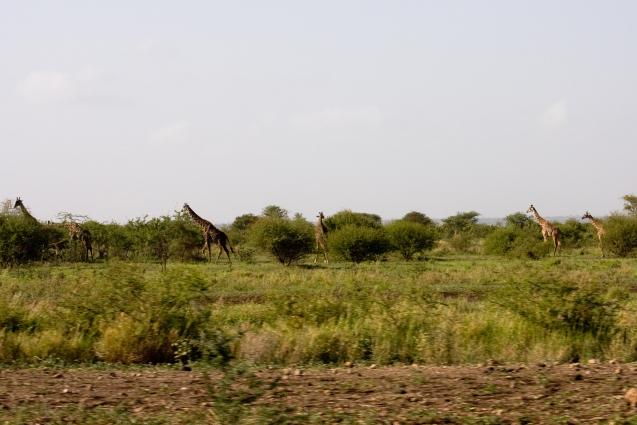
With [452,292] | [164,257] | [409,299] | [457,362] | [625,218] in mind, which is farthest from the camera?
[625,218]

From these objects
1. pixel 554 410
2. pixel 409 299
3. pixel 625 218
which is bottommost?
pixel 554 410

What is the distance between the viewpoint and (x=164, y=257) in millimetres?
32125

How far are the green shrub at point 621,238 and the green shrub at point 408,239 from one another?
8.25 metres

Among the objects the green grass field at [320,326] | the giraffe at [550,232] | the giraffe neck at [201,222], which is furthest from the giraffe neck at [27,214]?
the giraffe at [550,232]

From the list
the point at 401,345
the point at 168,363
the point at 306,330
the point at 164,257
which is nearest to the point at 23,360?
the point at 168,363

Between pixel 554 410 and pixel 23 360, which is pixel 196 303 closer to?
pixel 23 360

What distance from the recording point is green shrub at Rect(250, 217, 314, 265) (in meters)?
32.6

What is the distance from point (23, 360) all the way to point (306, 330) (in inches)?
153

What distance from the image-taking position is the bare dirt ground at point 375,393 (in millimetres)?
7328

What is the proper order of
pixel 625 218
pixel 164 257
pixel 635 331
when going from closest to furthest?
pixel 635 331, pixel 164 257, pixel 625 218

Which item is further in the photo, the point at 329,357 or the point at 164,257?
the point at 164,257

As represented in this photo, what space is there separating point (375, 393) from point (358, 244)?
84.4 ft

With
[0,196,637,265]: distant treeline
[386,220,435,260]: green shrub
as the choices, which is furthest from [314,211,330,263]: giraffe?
[386,220,435,260]: green shrub

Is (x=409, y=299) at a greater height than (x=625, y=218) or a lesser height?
lesser
